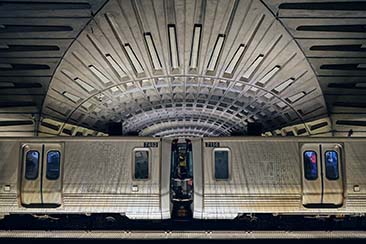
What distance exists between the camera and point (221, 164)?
12.0 meters

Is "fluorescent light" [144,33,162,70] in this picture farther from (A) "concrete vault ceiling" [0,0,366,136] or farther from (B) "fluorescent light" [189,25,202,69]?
(B) "fluorescent light" [189,25,202,69]

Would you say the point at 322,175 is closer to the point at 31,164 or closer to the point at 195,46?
the point at 31,164

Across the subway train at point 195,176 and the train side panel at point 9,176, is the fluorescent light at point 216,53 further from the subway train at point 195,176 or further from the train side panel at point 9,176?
the train side panel at point 9,176

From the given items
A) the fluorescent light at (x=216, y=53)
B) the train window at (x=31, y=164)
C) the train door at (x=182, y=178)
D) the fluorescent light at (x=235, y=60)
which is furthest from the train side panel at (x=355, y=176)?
the fluorescent light at (x=235, y=60)

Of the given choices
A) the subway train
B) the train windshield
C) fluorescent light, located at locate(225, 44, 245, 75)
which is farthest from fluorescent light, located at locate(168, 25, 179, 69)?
the subway train

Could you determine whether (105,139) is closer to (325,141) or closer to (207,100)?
(325,141)

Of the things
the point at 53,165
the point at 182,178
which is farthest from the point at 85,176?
the point at 182,178

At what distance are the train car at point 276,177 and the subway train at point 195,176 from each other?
0.09ft

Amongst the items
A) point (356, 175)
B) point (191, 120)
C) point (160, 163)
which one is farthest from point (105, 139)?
point (191, 120)

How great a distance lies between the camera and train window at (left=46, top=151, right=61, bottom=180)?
12.2 meters

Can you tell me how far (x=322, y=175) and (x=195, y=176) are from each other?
3.76 metres

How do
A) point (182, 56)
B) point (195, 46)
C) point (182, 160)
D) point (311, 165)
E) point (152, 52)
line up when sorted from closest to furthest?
point (311, 165), point (182, 160), point (195, 46), point (152, 52), point (182, 56)

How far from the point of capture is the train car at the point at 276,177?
39.0 feet

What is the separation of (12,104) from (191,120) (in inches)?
927
